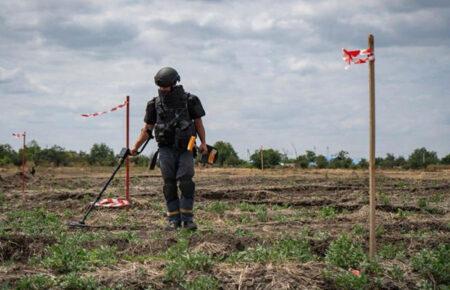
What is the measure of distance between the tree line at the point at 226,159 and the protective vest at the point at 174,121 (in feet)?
135

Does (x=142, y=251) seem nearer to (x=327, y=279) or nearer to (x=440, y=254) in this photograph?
(x=327, y=279)

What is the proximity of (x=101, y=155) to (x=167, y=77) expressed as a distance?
50119mm

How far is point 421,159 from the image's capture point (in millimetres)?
60406

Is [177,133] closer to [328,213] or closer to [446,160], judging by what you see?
[328,213]

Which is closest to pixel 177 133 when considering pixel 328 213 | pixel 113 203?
pixel 328 213

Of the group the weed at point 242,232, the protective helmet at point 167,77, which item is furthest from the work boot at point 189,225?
the protective helmet at point 167,77

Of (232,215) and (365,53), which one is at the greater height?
(365,53)

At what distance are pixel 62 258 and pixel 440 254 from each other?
3.74 meters

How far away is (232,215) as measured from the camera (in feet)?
44.1

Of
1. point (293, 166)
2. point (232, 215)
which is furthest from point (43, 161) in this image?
point (232, 215)

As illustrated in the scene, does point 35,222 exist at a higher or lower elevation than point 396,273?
higher

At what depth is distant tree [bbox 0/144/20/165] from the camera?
52094mm

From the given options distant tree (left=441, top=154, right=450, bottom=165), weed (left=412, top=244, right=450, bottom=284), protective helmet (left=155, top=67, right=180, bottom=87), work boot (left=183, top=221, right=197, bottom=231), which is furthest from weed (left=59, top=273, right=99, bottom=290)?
distant tree (left=441, top=154, right=450, bottom=165)

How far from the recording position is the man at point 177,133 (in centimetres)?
1052
